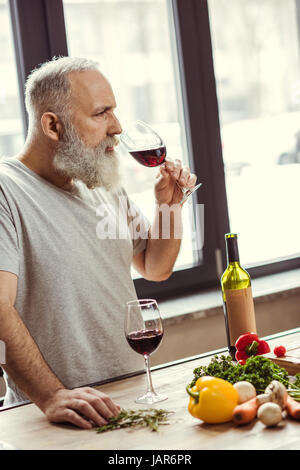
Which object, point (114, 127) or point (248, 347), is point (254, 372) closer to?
point (248, 347)

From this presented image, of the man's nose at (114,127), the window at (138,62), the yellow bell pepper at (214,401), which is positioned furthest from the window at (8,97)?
the yellow bell pepper at (214,401)

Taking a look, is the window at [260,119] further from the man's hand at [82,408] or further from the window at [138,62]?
the man's hand at [82,408]

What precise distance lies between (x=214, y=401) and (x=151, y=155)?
2.74ft

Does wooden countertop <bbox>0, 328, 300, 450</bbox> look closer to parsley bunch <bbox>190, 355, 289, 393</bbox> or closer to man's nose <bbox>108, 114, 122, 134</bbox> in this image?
parsley bunch <bbox>190, 355, 289, 393</bbox>

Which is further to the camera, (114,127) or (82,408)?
(114,127)

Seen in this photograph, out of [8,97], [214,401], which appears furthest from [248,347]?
[8,97]

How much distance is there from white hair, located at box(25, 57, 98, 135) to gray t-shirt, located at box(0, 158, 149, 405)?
0.19m

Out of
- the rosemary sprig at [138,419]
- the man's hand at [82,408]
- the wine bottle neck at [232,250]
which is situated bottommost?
the rosemary sprig at [138,419]

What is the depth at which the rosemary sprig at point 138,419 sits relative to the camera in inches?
45.9

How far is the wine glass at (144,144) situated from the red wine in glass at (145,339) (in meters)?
0.59

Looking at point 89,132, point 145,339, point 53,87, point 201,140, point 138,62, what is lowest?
point 145,339

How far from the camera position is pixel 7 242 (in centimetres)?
162

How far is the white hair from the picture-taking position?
1876 millimetres

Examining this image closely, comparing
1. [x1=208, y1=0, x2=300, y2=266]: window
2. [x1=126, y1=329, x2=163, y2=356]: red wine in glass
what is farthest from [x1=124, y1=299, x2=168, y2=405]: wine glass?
[x1=208, y1=0, x2=300, y2=266]: window
